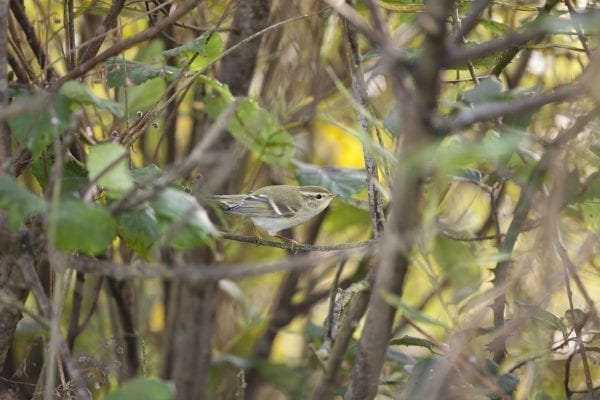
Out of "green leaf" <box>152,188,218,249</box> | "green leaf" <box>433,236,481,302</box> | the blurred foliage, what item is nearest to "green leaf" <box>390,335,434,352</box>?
the blurred foliage

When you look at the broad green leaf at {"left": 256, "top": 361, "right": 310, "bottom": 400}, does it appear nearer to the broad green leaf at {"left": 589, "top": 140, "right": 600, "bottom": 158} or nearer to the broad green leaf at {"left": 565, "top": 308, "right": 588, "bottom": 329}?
the broad green leaf at {"left": 565, "top": 308, "right": 588, "bottom": 329}

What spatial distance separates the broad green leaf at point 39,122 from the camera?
111cm

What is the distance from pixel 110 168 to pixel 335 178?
116 cm

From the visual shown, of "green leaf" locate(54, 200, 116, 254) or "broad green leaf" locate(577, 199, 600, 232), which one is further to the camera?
"broad green leaf" locate(577, 199, 600, 232)

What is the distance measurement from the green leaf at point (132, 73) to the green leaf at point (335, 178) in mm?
603

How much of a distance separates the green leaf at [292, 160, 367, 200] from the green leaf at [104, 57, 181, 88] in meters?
0.60

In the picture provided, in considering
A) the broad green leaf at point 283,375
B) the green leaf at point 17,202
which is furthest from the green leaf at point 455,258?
the green leaf at point 17,202

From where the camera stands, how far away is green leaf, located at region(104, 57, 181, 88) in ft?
4.95

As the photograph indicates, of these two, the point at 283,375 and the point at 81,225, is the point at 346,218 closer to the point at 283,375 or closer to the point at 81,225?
the point at 283,375

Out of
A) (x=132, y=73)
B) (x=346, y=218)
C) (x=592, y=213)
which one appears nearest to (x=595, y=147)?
(x=592, y=213)

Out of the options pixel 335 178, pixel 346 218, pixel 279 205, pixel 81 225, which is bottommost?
pixel 279 205

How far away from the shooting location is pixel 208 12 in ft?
7.70

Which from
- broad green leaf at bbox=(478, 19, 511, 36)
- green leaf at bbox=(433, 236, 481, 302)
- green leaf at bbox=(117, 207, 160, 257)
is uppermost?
broad green leaf at bbox=(478, 19, 511, 36)

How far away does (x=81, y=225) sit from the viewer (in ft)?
3.18
